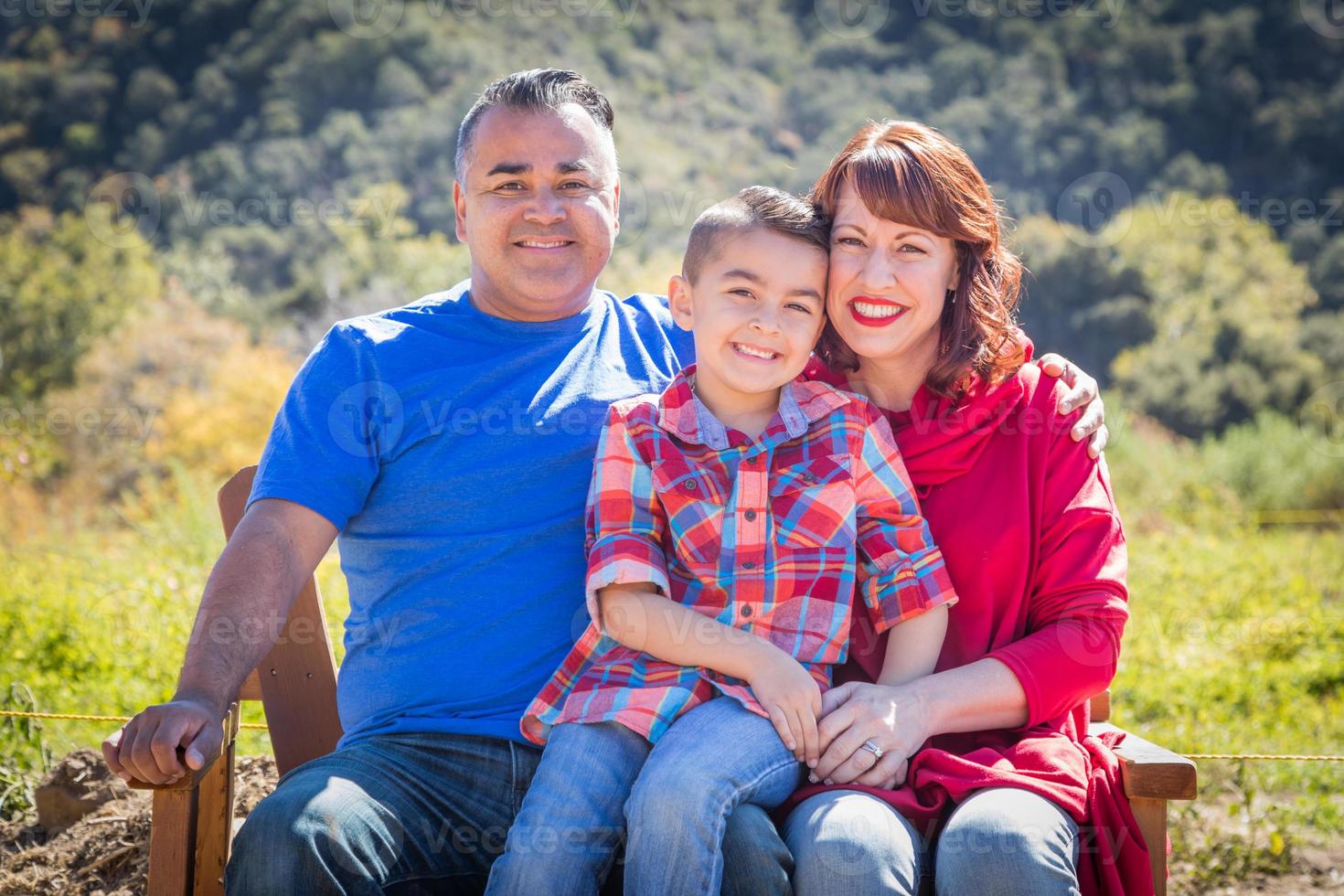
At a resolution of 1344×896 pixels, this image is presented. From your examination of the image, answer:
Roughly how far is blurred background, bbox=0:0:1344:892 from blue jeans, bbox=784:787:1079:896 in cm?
671

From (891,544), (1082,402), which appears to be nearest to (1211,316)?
(1082,402)

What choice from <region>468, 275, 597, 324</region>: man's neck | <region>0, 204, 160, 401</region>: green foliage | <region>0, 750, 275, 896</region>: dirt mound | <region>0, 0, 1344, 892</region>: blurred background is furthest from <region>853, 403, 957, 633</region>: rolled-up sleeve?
<region>0, 204, 160, 401</region>: green foliage

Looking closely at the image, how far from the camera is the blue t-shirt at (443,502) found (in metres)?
2.49

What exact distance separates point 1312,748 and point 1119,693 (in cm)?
88

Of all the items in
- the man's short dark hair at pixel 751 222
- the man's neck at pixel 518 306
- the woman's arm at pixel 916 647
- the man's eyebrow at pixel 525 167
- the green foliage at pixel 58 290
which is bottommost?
the woman's arm at pixel 916 647

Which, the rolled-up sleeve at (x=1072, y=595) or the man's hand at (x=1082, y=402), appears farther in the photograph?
the man's hand at (x=1082, y=402)

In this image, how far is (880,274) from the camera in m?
2.45

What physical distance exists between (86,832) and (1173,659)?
5416 mm

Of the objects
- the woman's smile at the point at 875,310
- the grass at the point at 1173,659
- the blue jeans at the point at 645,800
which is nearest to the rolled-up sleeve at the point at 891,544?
the woman's smile at the point at 875,310

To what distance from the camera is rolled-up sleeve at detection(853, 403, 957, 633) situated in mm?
2336

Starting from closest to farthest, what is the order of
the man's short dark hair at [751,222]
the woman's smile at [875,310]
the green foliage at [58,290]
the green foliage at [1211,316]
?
A: 1. the man's short dark hair at [751,222]
2. the woman's smile at [875,310]
3. the green foliage at [58,290]
4. the green foliage at [1211,316]

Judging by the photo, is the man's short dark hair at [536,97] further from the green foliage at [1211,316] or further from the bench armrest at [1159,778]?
the green foliage at [1211,316]

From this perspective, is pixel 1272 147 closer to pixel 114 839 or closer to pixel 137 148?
pixel 137 148

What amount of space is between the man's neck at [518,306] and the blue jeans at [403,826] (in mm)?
1020
